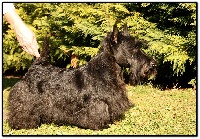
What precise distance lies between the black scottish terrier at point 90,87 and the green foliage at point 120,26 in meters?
2.08

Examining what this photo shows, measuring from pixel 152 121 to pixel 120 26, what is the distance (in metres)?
3.39

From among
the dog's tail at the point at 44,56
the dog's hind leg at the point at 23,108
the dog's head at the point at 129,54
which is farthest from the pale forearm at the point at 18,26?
the dog's head at the point at 129,54

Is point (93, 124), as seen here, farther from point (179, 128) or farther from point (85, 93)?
point (179, 128)

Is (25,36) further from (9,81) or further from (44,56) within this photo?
(9,81)

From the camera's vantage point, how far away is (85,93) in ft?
16.9

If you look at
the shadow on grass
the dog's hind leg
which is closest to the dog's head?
the dog's hind leg

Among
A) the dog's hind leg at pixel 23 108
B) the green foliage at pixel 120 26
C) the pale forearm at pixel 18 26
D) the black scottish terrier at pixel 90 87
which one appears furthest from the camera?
the green foliage at pixel 120 26

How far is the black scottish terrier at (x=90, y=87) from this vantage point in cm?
514

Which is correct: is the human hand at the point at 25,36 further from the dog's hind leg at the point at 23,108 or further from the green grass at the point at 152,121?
the green grass at the point at 152,121

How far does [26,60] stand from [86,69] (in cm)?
607

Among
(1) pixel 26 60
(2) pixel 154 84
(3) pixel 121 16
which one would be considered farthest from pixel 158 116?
(1) pixel 26 60

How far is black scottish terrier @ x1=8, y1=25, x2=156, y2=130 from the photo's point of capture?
203 inches

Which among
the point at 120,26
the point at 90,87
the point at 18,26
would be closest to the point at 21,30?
the point at 18,26

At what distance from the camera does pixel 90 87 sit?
16.9ft
